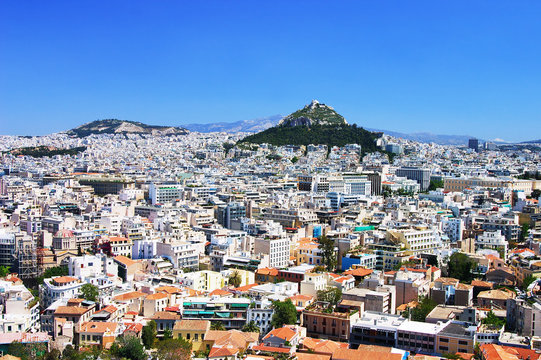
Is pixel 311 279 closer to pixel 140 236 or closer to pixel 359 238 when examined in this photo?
pixel 359 238

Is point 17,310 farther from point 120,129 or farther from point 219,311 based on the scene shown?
point 120,129

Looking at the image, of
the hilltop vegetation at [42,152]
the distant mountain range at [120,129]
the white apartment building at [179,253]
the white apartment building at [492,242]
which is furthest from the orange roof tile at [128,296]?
the distant mountain range at [120,129]

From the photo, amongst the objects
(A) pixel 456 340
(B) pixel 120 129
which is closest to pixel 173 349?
(A) pixel 456 340

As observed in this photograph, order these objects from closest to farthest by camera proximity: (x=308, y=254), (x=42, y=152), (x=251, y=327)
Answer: (x=251, y=327), (x=308, y=254), (x=42, y=152)

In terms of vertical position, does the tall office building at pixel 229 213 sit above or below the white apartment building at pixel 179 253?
above

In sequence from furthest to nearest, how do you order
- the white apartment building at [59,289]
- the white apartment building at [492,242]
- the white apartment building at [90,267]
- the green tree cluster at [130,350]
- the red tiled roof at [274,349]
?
1. the white apartment building at [492,242]
2. the white apartment building at [90,267]
3. the white apartment building at [59,289]
4. the green tree cluster at [130,350]
5. the red tiled roof at [274,349]

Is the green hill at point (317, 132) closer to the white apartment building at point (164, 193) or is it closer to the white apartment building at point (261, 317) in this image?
the white apartment building at point (164, 193)

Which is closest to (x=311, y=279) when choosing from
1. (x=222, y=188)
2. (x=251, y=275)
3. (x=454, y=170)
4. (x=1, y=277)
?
(x=251, y=275)
